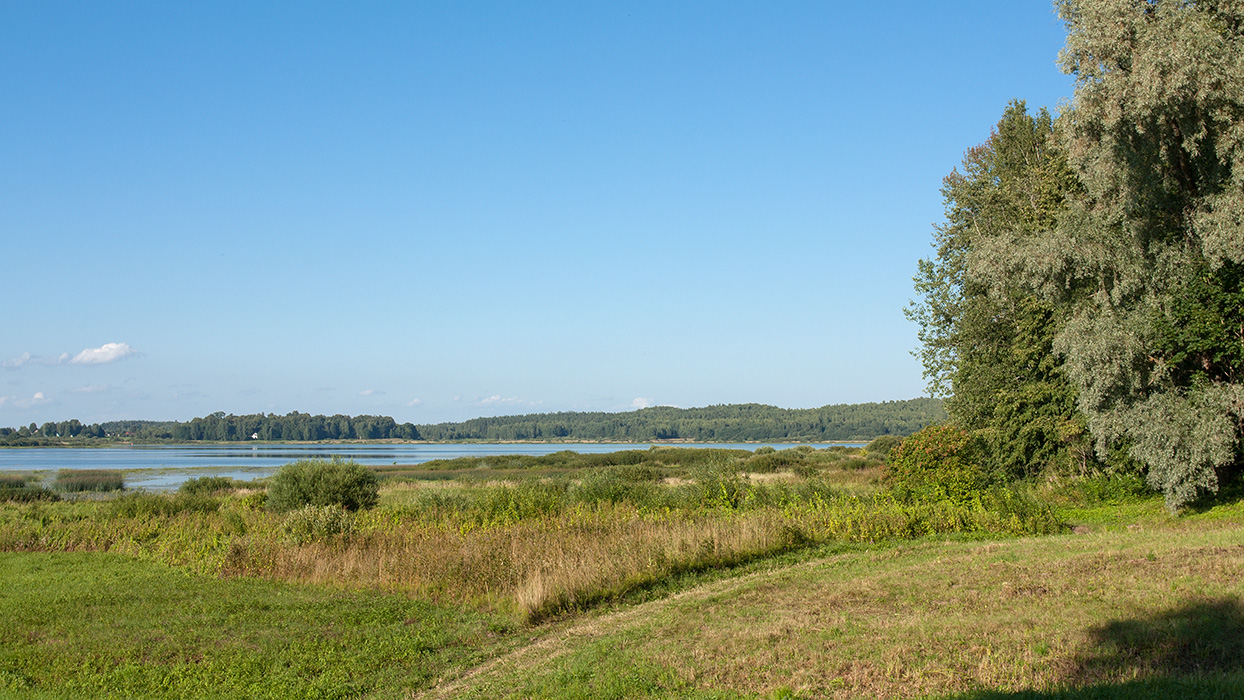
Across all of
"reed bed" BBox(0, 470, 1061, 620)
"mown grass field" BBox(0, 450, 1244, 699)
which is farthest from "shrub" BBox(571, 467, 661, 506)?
"mown grass field" BBox(0, 450, 1244, 699)

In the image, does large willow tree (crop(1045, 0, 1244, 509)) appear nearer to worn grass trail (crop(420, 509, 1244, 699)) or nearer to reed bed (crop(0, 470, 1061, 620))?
reed bed (crop(0, 470, 1061, 620))

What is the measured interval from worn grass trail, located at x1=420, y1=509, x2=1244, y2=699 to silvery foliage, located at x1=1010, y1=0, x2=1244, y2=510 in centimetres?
729

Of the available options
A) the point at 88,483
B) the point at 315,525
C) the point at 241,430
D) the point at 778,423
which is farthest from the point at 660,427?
the point at 315,525

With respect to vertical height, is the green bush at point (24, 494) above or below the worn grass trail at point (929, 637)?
above

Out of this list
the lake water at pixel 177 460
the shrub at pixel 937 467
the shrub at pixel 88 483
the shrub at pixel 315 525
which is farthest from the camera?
the lake water at pixel 177 460

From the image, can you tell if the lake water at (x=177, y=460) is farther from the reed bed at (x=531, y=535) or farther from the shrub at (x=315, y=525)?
the shrub at (x=315, y=525)

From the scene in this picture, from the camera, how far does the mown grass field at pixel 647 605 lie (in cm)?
732

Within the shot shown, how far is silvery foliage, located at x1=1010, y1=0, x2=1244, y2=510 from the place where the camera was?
55.1 feet

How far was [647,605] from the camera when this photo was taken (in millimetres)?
11406

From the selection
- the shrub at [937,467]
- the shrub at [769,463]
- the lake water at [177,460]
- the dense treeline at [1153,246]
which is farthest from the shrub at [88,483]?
the dense treeline at [1153,246]

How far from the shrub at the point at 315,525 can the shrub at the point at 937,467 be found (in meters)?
13.6

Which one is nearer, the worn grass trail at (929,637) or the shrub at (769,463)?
the worn grass trail at (929,637)

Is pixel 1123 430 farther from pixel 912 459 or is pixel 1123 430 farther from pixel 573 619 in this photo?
pixel 573 619

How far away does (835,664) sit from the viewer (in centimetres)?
740
